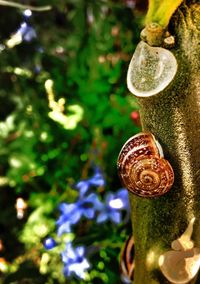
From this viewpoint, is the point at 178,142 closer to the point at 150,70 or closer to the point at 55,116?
the point at 150,70

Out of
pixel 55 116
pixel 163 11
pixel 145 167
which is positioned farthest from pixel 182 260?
pixel 55 116

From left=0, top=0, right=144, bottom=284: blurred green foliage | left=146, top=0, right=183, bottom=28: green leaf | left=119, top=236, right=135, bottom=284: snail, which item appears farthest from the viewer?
left=0, top=0, right=144, bottom=284: blurred green foliage

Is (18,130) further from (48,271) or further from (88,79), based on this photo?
(48,271)

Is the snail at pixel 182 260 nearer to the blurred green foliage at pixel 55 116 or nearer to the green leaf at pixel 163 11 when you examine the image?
the green leaf at pixel 163 11

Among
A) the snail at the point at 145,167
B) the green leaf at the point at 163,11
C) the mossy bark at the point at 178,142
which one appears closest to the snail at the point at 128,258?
the mossy bark at the point at 178,142

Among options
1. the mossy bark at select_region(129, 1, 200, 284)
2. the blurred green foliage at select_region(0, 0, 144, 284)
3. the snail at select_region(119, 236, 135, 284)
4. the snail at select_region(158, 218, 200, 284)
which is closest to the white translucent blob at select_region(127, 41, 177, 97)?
the mossy bark at select_region(129, 1, 200, 284)

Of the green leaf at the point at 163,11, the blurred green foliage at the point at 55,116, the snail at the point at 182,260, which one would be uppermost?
the green leaf at the point at 163,11

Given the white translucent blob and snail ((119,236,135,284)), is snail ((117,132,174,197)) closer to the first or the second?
the white translucent blob
